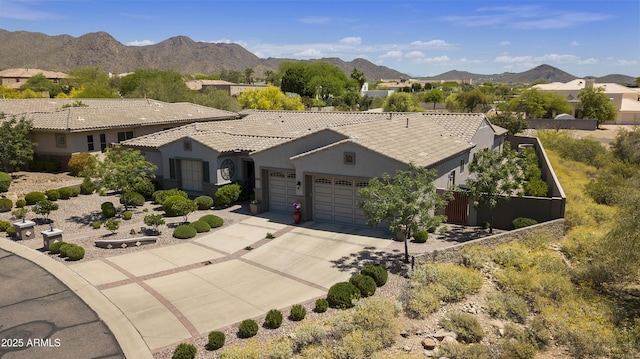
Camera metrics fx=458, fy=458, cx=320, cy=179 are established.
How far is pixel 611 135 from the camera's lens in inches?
2552

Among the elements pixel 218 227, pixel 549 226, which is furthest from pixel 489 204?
pixel 218 227

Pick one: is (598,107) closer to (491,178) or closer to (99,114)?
(491,178)

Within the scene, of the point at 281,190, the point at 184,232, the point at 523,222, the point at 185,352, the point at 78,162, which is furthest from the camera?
the point at 78,162

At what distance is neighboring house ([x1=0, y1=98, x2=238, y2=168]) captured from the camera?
34938 mm

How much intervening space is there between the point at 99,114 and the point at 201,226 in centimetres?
2242

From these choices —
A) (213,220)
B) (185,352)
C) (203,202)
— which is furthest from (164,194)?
(185,352)

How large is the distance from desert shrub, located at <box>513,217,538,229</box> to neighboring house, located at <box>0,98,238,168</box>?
30.1 m

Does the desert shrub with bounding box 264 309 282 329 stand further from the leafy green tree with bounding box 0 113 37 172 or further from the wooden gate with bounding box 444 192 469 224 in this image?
the leafy green tree with bounding box 0 113 37 172

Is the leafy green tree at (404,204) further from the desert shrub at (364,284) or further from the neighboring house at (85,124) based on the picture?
the neighboring house at (85,124)

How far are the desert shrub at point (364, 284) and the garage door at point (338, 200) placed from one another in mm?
7129

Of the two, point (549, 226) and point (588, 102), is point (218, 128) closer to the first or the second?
point (549, 226)

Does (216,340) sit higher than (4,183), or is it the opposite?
(4,183)

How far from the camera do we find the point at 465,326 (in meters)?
12.8

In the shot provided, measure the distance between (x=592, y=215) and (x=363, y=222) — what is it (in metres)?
10.8
